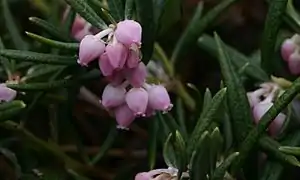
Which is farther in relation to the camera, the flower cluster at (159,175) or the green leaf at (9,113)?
the green leaf at (9,113)

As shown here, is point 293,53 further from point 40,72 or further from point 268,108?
point 40,72

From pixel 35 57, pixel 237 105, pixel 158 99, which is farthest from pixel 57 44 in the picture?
pixel 237 105

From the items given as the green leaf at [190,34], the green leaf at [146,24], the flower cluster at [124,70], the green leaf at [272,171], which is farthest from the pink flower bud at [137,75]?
the green leaf at [190,34]

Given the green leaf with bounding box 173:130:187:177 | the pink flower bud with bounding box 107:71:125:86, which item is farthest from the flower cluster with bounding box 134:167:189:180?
the pink flower bud with bounding box 107:71:125:86

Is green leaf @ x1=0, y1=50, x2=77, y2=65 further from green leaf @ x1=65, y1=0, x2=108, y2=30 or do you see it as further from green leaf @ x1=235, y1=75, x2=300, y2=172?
green leaf @ x1=235, y1=75, x2=300, y2=172

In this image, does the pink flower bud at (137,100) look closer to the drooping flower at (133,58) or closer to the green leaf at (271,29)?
the drooping flower at (133,58)

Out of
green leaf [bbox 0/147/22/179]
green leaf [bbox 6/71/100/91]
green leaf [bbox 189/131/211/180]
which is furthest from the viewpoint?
green leaf [bbox 0/147/22/179]
